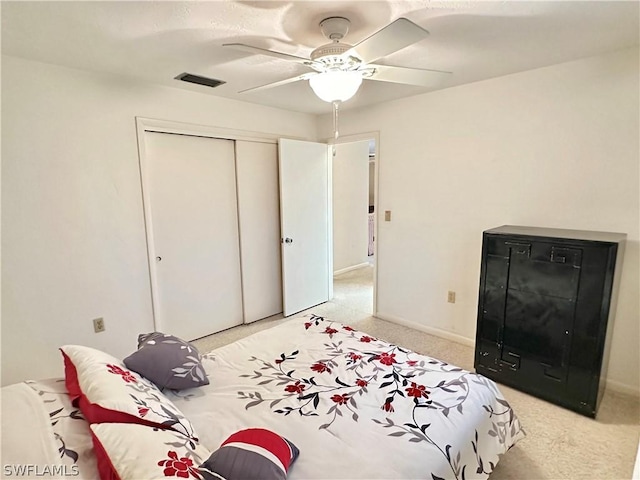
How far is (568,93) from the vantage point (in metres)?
2.41

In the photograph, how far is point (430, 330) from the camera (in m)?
3.41

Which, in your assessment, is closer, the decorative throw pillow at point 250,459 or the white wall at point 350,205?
the decorative throw pillow at point 250,459

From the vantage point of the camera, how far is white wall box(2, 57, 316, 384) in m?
2.24

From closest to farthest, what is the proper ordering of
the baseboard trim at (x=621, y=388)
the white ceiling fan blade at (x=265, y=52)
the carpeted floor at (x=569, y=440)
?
1. the white ceiling fan blade at (x=265, y=52)
2. the carpeted floor at (x=569, y=440)
3. the baseboard trim at (x=621, y=388)

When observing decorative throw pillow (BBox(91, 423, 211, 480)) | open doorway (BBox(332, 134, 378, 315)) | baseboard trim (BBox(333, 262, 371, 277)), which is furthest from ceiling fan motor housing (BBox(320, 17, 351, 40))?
baseboard trim (BBox(333, 262, 371, 277))

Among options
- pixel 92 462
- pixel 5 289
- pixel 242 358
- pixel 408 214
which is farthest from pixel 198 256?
→ pixel 92 462

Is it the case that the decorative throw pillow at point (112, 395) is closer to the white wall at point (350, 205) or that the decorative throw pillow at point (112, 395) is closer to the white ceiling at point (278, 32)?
the white ceiling at point (278, 32)

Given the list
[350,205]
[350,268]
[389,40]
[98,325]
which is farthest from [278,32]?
[350,268]

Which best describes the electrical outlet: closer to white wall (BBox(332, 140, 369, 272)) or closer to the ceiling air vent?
the ceiling air vent

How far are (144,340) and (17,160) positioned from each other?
Result: 5.18ft

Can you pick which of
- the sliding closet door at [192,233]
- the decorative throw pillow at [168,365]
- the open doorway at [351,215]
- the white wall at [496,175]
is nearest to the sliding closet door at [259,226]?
the sliding closet door at [192,233]

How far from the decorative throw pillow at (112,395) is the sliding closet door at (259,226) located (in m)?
2.24

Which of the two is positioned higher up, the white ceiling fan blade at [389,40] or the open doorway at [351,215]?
the white ceiling fan blade at [389,40]

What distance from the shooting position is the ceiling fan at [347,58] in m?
1.44
